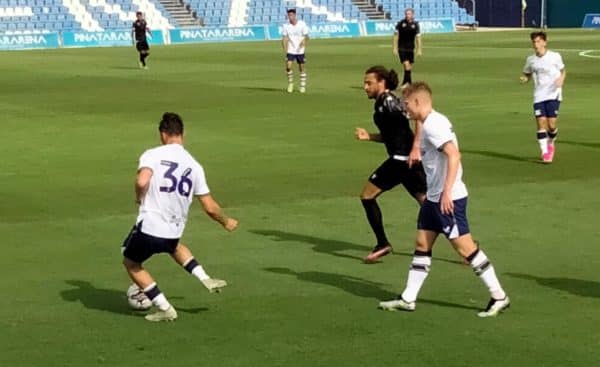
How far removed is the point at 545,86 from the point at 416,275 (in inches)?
351

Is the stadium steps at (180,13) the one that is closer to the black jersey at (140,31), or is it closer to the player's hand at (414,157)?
the black jersey at (140,31)

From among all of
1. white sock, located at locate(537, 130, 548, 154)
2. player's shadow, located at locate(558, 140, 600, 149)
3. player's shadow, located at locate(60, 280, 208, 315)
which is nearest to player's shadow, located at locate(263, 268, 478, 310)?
player's shadow, located at locate(60, 280, 208, 315)

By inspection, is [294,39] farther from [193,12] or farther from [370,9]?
[370,9]

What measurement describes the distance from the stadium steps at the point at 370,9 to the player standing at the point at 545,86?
56638mm

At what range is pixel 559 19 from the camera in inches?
3209

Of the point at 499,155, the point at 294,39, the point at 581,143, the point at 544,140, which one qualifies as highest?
the point at 544,140

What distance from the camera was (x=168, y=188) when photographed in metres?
8.49

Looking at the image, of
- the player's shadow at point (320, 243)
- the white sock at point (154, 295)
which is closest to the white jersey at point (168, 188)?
the white sock at point (154, 295)

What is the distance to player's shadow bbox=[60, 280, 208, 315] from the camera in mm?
9281

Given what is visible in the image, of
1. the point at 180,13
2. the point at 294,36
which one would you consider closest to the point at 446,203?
the point at 294,36

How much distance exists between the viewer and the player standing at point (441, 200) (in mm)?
8617

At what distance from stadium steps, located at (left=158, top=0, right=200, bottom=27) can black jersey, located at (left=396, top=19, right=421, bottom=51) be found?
35.5 metres

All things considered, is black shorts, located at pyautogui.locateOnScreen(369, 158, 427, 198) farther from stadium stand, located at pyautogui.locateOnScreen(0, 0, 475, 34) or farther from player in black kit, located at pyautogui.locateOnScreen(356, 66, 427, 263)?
stadium stand, located at pyautogui.locateOnScreen(0, 0, 475, 34)

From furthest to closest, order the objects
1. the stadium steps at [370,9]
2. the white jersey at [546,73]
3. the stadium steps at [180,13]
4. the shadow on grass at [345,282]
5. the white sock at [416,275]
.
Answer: the stadium steps at [370,9] < the stadium steps at [180,13] < the white jersey at [546,73] < the shadow on grass at [345,282] < the white sock at [416,275]
